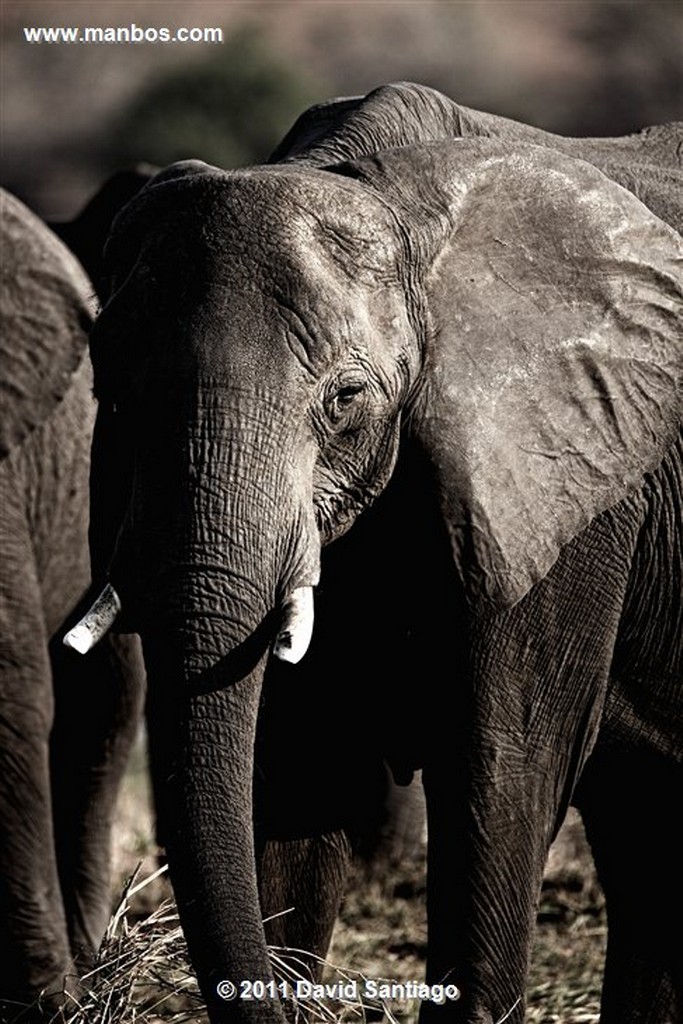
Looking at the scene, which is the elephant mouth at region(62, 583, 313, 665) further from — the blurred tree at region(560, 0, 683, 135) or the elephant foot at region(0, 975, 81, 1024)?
the blurred tree at region(560, 0, 683, 135)

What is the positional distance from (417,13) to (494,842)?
30546mm

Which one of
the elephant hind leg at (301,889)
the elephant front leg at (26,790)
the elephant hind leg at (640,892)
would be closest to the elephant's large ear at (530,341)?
the elephant hind leg at (640,892)

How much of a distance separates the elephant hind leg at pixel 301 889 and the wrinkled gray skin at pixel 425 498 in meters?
0.18

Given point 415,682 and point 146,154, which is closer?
point 415,682

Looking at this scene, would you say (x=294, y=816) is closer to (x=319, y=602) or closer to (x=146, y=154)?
(x=319, y=602)

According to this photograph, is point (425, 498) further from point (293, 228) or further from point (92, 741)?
point (92, 741)

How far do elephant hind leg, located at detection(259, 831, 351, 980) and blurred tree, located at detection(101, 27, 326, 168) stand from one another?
17181 millimetres

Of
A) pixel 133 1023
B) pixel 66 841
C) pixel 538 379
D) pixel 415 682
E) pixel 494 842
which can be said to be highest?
pixel 538 379

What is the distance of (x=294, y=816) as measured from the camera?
4.33m

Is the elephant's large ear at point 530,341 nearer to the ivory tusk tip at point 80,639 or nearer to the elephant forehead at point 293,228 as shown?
the elephant forehead at point 293,228

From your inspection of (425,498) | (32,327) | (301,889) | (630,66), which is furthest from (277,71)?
(425,498)

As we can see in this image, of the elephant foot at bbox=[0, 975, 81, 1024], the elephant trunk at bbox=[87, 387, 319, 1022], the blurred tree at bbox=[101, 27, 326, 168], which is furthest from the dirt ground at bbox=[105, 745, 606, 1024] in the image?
the blurred tree at bbox=[101, 27, 326, 168]

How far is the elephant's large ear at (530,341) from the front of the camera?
3.68 metres

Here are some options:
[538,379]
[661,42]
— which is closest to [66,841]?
[538,379]
